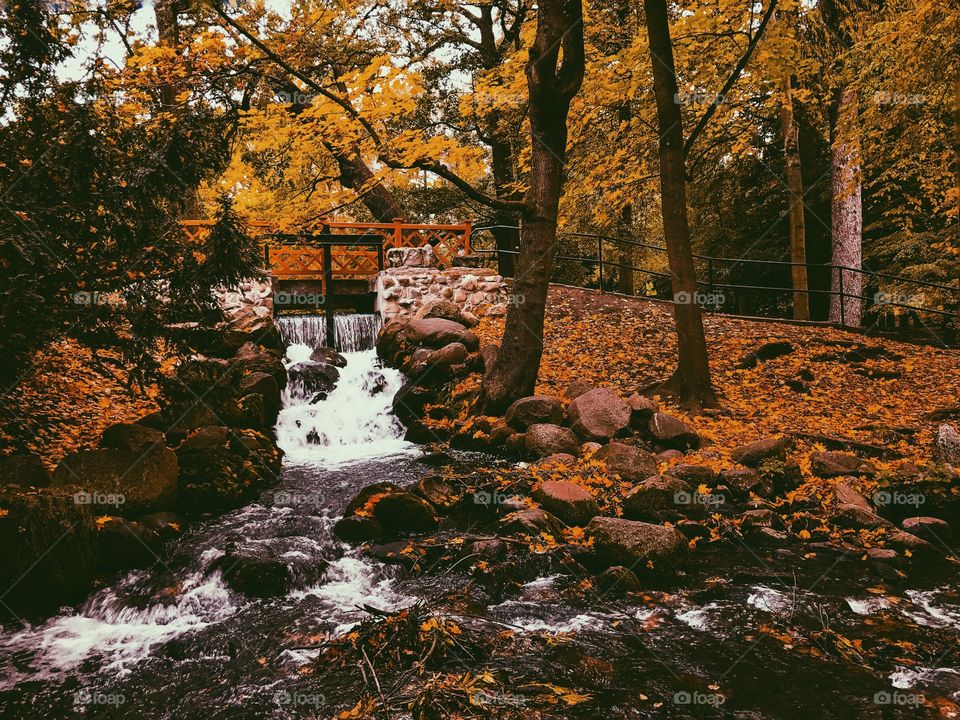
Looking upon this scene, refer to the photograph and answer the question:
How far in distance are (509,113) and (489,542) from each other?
1193cm

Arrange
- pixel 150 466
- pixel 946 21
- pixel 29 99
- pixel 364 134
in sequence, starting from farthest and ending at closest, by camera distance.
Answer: pixel 364 134, pixel 946 21, pixel 150 466, pixel 29 99

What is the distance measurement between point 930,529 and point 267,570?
6591mm

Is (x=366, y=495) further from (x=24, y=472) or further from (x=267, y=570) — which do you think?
(x=24, y=472)

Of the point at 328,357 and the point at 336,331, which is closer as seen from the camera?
the point at 328,357

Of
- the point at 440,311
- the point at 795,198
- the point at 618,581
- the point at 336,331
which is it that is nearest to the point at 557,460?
the point at 618,581

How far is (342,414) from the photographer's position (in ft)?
37.4

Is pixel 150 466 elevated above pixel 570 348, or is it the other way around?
pixel 570 348

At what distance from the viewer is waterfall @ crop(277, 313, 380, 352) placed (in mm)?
14023

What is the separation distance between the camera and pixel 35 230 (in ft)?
18.2

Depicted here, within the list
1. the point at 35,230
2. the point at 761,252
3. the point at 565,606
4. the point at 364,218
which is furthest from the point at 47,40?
the point at 364,218

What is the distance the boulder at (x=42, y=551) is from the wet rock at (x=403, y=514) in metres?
2.77

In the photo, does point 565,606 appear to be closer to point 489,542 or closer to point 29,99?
point 489,542

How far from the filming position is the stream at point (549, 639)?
423 centimetres

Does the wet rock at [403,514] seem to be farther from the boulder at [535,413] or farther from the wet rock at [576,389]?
the wet rock at [576,389]
